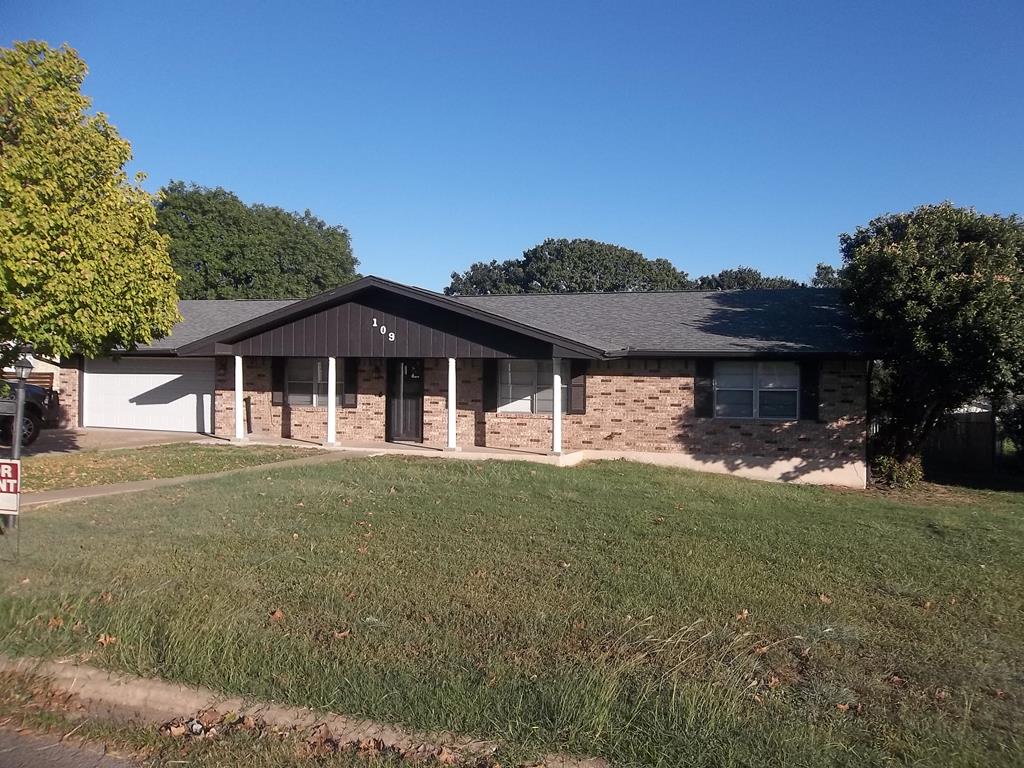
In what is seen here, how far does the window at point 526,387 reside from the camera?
57.5ft

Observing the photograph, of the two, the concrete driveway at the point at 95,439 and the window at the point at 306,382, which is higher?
the window at the point at 306,382

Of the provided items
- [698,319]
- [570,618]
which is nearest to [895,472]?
[698,319]

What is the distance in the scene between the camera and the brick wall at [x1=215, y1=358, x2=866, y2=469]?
15773 mm

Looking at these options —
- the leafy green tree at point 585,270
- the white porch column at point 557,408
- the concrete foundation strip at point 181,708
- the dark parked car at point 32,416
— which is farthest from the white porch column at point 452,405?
the leafy green tree at point 585,270

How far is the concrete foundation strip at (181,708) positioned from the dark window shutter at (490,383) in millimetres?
12844

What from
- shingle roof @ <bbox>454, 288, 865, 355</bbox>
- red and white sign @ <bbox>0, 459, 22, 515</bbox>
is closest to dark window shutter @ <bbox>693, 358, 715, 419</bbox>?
shingle roof @ <bbox>454, 288, 865, 355</bbox>

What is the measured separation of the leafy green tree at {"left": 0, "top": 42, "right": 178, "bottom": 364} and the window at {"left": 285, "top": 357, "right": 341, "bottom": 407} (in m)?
6.42

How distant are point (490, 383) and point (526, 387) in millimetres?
757

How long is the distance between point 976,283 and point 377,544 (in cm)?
1007

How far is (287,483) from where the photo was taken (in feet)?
40.6

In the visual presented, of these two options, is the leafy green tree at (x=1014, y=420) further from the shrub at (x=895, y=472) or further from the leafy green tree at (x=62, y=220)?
the leafy green tree at (x=62, y=220)

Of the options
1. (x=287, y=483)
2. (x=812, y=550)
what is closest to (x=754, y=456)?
(x=812, y=550)

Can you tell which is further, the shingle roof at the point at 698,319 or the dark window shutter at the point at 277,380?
the dark window shutter at the point at 277,380

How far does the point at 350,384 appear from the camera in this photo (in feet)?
63.0
